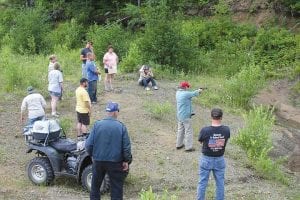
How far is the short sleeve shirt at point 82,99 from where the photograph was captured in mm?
12023

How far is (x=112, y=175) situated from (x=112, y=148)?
440 millimetres

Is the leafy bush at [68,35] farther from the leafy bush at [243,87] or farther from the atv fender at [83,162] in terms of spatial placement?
the atv fender at [83,162]

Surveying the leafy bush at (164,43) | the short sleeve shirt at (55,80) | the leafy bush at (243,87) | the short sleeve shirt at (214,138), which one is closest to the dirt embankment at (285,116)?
the leafy bush at (243,87)

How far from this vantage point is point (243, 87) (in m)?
17.1

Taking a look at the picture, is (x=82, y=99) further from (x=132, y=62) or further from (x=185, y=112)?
(x=132, y=62)

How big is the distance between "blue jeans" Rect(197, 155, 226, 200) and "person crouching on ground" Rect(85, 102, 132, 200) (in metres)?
1.27

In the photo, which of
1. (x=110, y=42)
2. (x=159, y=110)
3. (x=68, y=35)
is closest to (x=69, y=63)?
(x=110, y=42)

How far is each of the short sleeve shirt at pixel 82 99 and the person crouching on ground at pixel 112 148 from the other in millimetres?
3950

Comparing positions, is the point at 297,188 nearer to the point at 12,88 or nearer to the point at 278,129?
the point at 278,129

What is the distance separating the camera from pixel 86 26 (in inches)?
1377

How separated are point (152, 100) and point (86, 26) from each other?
19382mm

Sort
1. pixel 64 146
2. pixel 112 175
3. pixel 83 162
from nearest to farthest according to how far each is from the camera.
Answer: pixel 112 175 < pixel 83 162 < pixel 64 146

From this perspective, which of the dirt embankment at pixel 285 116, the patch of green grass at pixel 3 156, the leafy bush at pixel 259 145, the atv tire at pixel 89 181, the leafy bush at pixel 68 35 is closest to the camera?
the atv tire at pixel 89 181

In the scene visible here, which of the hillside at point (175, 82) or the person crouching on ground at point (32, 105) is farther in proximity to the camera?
the person crouching on ground at point (32, 105)
